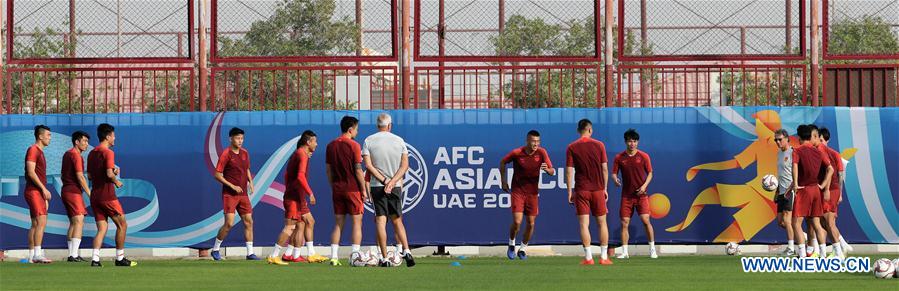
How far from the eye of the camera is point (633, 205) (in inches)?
781

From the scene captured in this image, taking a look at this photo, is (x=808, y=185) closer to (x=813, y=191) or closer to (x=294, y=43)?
(x=813, y=191)

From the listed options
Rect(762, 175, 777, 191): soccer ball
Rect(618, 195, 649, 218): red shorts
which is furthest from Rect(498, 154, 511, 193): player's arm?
Rect(762, 175, 777, 191): soccer ball

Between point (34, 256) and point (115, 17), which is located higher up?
point (115, 17)

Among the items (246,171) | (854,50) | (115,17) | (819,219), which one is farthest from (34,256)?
(854,50)

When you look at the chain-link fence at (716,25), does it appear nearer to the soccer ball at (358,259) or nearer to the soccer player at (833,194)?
the soccer player at (833,194)

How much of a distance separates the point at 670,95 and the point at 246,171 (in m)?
6.81

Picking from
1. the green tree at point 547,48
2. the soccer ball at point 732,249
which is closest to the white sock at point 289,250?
the green tree at point 547,48

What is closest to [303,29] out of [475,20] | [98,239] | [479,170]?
[475,20]

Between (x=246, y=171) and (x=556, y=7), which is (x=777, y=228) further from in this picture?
(x=246, y=171)

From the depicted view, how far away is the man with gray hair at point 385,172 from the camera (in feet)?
54.1

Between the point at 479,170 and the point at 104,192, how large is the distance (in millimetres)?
5349

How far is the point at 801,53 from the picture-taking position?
21.2 m

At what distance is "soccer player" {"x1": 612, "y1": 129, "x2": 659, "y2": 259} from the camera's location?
19688 mm

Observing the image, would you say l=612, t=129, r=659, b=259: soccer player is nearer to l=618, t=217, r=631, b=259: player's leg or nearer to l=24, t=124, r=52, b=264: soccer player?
l=618, t=217, r=631, b=259: player's leg
